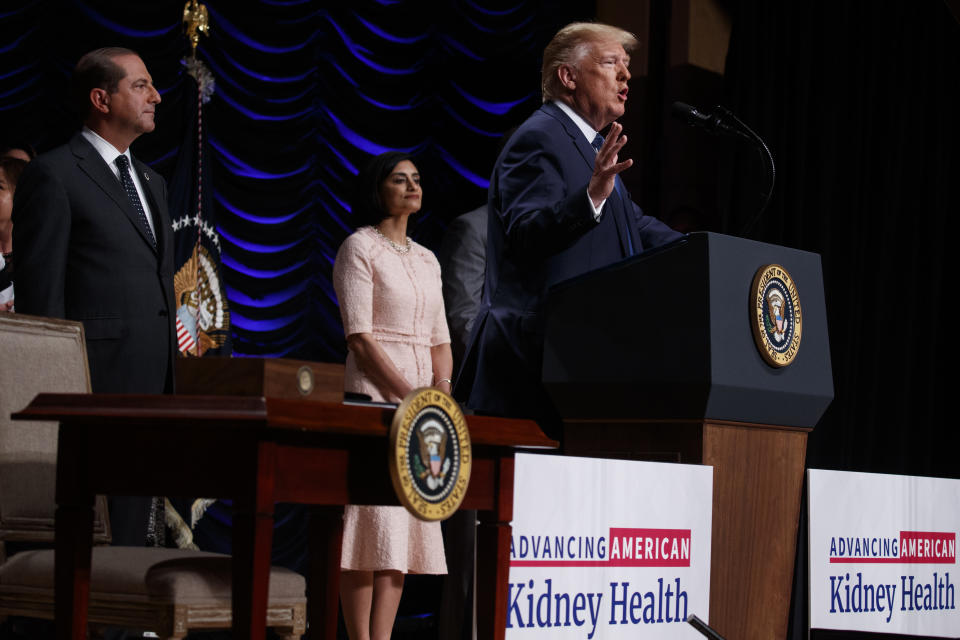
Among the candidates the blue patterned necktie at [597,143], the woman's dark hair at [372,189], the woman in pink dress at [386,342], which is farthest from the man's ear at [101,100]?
the blue patterned necktie at [597,143]

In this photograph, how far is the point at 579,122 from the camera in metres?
2.46

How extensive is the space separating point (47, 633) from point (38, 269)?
1357 millimetres

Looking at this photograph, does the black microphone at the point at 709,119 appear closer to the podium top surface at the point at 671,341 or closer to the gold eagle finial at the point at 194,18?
the podium top surface at the point at 671,341

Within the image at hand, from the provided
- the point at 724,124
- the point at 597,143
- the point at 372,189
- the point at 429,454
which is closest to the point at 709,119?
the point at 724,124

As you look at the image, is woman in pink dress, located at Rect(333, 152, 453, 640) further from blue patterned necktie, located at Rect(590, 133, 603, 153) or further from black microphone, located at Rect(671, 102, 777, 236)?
black microphone, located at Rect(671, 102, 777, 236)

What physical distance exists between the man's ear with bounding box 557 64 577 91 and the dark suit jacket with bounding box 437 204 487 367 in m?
1.51

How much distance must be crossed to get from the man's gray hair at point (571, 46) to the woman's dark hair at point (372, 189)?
1074 mm

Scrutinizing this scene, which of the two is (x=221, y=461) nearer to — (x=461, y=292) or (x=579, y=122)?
(x=579, y=122)

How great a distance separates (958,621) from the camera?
9.18 feet

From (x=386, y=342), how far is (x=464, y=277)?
696 millimetres

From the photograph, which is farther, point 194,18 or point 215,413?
point 194,18

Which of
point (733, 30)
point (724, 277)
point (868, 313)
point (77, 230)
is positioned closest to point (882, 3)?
point (733, 30)

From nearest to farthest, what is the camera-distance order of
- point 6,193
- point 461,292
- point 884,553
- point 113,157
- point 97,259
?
point 884,553
point 97,259
point 113,157
point 461,292
point 6,193

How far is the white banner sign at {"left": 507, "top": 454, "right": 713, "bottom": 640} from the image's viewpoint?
1.88m
